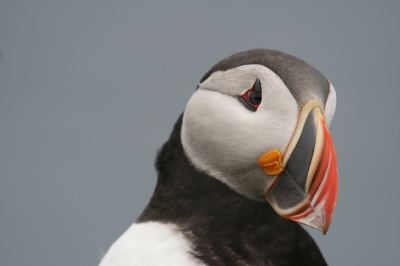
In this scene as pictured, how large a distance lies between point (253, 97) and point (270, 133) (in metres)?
0.13

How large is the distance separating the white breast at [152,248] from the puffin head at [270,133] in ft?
0.81

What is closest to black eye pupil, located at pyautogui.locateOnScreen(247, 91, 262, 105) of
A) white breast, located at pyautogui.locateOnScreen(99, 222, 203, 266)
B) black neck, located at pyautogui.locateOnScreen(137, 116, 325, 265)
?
black neck, located at pyautogui.locateOnScreen(137, 116, 325, 265)

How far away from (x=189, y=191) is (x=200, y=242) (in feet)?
0.63

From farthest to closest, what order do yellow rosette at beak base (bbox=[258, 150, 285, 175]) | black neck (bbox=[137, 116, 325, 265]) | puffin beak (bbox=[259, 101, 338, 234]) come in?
black neck (bbox=[137, 116, 325, 265]), yellow rosette at beak base (bbox=[258, 150, 285, 175]), puffin beak (bbox=[259, 101, 338, 234])

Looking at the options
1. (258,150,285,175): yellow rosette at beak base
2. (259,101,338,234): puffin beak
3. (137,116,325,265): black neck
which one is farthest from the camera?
(137,116,325,265): black neck

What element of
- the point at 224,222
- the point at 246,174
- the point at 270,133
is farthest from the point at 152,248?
the point at 270,133

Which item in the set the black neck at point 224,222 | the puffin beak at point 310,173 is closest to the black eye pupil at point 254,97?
the puffin beak at point 310,173

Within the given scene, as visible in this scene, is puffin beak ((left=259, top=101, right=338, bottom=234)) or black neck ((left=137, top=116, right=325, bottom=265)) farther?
black neck ((left=137, top=116, right=325, bottom=265))

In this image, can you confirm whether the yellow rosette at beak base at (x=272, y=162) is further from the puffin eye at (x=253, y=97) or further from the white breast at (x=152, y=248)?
the white breast at (x=152, y=248)

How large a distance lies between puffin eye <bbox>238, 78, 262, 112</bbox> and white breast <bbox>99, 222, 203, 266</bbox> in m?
0.49

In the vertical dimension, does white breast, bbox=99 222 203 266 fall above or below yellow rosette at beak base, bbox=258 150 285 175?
below

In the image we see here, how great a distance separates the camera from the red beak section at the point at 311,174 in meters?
1.67

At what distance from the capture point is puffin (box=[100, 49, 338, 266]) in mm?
1724

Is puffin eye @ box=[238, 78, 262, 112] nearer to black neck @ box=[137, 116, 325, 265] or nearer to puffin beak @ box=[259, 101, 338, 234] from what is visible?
puffin beak @ box=[259, 101, 338, 234]
